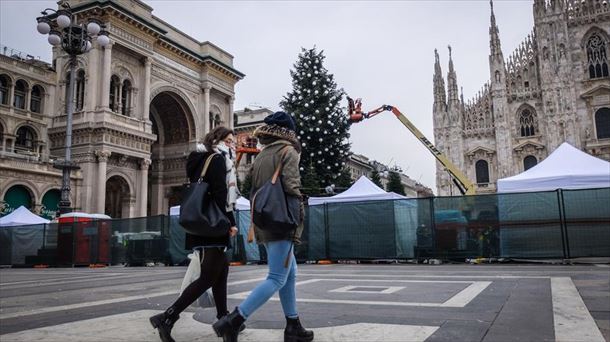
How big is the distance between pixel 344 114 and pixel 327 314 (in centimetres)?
2675

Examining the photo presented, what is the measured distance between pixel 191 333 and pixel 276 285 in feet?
3.17

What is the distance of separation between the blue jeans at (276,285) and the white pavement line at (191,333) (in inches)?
10.8

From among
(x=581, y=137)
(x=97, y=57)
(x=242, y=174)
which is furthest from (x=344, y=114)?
(x=581, y=137)

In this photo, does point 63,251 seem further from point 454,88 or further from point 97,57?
point 454,88

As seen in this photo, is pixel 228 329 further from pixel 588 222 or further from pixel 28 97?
pixel 28 97

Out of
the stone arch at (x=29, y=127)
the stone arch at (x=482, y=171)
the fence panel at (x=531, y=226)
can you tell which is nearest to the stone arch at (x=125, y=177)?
the stone arch at (x=29, y=127)

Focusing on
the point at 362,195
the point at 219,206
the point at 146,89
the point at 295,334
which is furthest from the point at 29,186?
the point at 295,334

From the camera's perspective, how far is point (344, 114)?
30.4m

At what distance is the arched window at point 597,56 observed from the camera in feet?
155

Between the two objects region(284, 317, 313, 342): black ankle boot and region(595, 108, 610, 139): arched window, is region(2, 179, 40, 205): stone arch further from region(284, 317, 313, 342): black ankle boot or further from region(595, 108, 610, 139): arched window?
region(595, 108, 610, 139): arched window

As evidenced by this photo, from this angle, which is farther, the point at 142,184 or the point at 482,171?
the point at 482,171

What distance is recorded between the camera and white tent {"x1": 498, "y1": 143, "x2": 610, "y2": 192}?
13.1 m

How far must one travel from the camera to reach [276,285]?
3.14 metres

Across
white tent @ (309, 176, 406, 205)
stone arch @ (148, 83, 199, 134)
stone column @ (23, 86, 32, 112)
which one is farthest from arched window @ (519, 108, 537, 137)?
stone column @ (23, 86, 32, 112)
